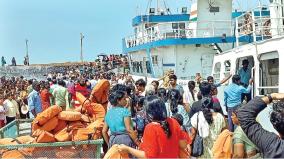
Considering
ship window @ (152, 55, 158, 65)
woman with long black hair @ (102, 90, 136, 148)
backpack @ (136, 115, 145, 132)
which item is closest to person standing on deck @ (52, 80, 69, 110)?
backpack @ (136, 115, 145, 132)

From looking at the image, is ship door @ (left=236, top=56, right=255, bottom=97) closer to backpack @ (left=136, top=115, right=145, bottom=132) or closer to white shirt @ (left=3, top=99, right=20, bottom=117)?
backpack @ (left=136, top=115, right=145, bottom=132)

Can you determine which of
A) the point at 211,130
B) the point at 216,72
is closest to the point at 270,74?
the point at 216,72

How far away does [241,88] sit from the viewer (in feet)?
27.5

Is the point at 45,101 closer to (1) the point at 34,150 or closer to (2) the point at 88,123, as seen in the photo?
(2) the point at 88,123

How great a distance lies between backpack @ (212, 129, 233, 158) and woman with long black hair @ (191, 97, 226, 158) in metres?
0.69

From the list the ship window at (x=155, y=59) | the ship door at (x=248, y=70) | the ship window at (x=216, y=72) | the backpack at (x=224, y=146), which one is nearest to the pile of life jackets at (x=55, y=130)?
the backpack at (x=224, y=146)

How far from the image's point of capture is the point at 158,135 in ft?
12.3

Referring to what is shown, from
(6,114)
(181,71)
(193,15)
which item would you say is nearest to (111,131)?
(6,114)

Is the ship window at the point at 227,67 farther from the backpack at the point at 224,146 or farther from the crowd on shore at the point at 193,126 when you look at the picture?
the backpack at the point at 224,146

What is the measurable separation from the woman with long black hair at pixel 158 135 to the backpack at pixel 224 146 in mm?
751

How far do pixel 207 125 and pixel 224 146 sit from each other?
822 millimetres

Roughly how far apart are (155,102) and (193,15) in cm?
1626

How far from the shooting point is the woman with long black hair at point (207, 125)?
17.7ft

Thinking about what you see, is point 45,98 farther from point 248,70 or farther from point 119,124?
point 119,124
